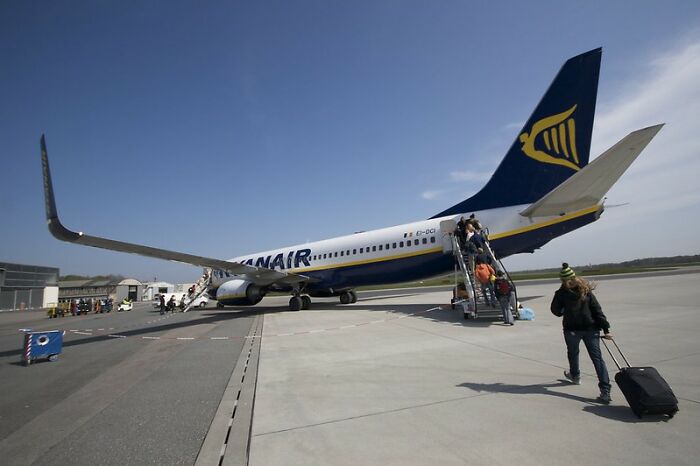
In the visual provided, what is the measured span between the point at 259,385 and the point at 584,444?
423 cm

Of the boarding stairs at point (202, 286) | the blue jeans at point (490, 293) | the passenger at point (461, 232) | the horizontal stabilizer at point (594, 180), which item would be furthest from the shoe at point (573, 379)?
the boarding stairs at point (202, 286)

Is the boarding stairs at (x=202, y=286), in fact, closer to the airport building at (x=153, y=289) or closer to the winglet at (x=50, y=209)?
the winglet at (x=50, y=209)

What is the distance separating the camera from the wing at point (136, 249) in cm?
961

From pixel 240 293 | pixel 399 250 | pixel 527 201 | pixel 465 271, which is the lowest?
pixel 240 293

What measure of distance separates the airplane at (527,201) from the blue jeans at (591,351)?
608cm

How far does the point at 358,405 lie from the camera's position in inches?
163

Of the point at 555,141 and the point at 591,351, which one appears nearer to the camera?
the point at 591,351

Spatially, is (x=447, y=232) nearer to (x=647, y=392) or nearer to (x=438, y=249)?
(x=438, y=249)

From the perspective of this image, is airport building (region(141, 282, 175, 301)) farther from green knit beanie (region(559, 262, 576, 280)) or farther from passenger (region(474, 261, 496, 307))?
green knit beanie (region(559, 262, 576, 280))

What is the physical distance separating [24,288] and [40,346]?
163ft

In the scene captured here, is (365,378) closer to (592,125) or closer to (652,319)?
(652,319)

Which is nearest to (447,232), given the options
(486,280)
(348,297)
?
(486,280)

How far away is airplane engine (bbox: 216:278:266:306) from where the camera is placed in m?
18.6

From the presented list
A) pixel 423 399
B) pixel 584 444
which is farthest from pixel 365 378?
pixel 584 444
